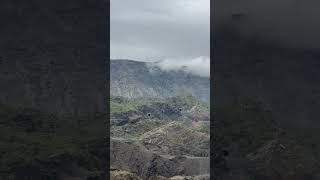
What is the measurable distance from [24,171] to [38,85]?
219 cm

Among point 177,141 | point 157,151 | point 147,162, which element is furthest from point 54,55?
point 177,141

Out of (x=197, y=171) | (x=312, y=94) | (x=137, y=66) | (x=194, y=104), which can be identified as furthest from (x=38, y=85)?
(x=137, y=66)

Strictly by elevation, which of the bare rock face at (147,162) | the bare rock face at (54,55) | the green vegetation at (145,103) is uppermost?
the bare rock face at (54,55)

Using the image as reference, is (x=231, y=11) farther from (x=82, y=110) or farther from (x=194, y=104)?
(x=194, y=104)

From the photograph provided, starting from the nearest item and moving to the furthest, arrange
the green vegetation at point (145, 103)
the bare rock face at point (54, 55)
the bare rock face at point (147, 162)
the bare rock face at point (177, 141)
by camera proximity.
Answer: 1. the bare rock face at point (54, 55)
2. the bare rock face at point (147, 162)
3. the bare rock face at point (177, 141)
4. the green vegetation at point (145, 103)

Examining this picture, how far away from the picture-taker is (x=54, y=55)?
9.19 m

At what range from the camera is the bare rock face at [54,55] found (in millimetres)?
8828

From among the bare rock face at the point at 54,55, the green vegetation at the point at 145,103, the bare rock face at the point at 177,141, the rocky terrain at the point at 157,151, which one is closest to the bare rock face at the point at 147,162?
the rocky terrain at the point at 157,151

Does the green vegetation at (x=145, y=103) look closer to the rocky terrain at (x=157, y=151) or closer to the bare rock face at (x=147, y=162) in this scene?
the rocky terrain at (x=157, y=151)

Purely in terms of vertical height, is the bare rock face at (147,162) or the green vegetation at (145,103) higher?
the green vegetation at (145,103)

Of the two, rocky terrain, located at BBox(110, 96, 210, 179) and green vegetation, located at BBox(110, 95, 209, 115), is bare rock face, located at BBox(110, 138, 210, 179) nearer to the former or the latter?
rocky terrain, located at BBox(110, 96, 210, 179)

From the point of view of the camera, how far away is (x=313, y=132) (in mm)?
8297

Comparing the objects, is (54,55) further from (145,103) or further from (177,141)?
(145,103)

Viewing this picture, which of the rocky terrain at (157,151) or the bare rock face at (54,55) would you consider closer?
the bare rock face at (54,55)
